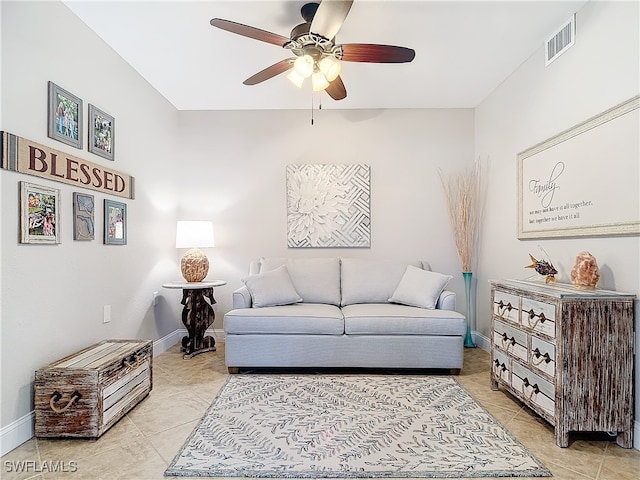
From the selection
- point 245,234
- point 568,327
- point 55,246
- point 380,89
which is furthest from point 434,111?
point 55,246

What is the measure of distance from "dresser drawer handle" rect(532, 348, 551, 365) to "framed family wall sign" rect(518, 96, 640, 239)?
0.79m

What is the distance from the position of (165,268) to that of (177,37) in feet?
7.23

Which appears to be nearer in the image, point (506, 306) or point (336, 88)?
point (506, 306)

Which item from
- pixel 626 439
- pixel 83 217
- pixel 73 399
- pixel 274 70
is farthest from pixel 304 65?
pixel 626 439

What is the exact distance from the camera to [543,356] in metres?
2.11

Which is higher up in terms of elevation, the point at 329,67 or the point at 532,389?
the point at 329,67

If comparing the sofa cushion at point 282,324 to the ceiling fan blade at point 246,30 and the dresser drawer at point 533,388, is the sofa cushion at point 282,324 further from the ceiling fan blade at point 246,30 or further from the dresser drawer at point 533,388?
the ceiling fan blade at point 246,30

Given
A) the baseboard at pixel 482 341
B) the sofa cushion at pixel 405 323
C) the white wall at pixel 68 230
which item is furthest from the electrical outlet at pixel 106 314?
the baseboard at pixel 482 341

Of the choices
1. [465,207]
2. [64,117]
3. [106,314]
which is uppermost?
[64,117]

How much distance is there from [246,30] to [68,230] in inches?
66.2

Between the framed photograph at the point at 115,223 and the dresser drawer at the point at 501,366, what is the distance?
9.92 ft

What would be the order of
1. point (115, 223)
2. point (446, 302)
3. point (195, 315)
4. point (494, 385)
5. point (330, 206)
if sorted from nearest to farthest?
point (494, 385), point (115, 223), point (446, 302), point (195, 315), point (330, 206)

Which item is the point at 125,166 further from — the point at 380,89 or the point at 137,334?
the point at 380,89

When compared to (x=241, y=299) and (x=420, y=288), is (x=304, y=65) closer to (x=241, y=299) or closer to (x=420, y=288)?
(x=241, y=299)
